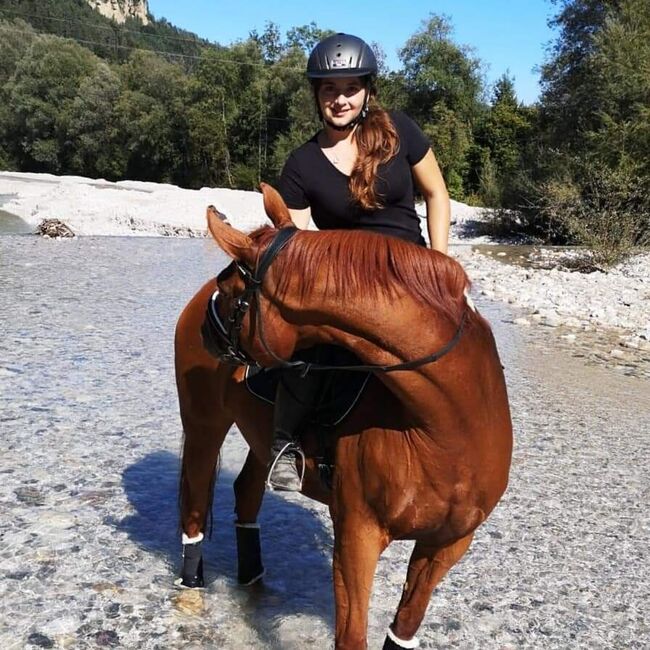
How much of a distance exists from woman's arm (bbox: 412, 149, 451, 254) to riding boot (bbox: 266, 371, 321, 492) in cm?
83

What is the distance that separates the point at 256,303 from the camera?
2.12 m

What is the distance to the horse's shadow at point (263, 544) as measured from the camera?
3.74 meters

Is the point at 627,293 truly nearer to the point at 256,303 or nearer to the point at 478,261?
the point at 478,261

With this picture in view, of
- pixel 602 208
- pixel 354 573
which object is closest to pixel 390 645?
pixel 354 573

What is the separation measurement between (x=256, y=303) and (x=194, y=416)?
156 cm

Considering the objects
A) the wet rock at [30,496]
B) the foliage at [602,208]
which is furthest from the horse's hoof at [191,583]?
the foliage at [602,208]

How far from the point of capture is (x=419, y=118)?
153ft

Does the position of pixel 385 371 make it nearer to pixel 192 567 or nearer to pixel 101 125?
pixel 192 567

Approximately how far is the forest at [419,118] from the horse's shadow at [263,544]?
654 cm

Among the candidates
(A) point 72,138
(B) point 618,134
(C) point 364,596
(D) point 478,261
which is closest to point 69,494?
(C) point 364,596

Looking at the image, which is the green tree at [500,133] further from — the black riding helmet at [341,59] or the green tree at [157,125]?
the black riding helmet at [341,59]

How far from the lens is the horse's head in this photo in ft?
6.84

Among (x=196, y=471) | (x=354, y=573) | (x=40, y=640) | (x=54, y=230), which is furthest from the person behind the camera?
(x=54, y=230)

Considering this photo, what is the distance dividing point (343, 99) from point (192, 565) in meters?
2.50
